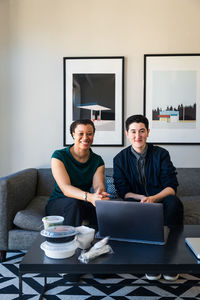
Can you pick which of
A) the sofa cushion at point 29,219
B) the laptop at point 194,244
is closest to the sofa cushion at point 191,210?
the laptop at point 194,244

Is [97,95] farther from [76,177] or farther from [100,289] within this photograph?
[100,289]

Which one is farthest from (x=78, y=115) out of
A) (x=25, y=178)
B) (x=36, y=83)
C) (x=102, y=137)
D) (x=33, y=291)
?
(x=33, y=291)

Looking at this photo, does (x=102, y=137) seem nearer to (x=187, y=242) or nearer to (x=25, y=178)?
(x=25, y=178)

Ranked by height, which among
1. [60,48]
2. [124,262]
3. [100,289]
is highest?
[60,48]

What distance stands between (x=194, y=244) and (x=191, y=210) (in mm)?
1038

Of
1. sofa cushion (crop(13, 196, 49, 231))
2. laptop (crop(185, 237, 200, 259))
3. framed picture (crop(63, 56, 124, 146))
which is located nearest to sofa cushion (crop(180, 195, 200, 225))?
laptop (crop(185, 237, 200, 259))

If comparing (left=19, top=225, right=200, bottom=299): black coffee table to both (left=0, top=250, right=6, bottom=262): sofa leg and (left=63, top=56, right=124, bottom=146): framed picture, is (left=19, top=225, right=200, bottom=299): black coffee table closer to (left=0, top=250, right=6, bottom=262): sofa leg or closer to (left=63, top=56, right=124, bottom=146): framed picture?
(left=0, top=250, right=6, bottom=262): sofa leg

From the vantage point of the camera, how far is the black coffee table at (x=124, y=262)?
1.20 metres

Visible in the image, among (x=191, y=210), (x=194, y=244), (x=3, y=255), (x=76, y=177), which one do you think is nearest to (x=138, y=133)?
(x=76, y=177)

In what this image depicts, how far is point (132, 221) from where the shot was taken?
1430mm

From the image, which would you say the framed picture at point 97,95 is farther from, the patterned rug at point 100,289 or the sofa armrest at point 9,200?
the patterned rug at point 100,289

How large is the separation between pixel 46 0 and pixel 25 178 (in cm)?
191

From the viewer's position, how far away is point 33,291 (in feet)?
5.82

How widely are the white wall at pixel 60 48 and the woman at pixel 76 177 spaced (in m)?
1.04
